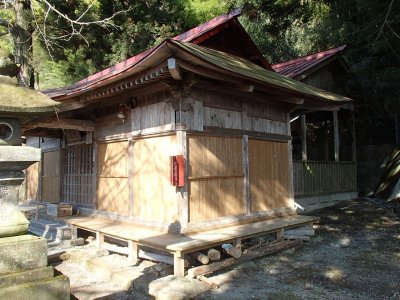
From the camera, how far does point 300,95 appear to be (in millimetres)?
8383

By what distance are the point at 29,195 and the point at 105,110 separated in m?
6.86

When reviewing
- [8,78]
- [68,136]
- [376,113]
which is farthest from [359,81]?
[8,78]

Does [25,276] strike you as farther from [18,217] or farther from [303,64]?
[303,64]

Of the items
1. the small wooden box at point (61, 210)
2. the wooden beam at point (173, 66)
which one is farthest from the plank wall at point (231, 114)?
the small wooden box at point (61, 210)

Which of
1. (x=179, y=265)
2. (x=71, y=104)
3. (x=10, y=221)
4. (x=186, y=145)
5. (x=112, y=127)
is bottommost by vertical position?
(x=179, y=265)

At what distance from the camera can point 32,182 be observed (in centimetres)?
1332

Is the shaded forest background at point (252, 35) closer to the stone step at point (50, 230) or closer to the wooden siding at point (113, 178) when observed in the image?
the wooden siding at point (113, 178)

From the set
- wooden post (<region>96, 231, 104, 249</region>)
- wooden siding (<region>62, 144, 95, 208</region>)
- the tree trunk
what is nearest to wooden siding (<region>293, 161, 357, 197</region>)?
wooden siding (<region>62, 144, 95, 208</region>)

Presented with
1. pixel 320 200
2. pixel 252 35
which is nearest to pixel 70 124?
pixel 320 200

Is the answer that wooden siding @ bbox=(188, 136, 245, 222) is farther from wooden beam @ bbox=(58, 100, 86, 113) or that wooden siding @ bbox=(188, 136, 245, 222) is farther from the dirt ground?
wooden beam @ bbox=(58, 100, 86, 113)

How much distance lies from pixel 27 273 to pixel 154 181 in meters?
3.68

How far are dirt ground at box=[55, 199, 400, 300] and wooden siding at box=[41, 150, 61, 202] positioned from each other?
3569 mm

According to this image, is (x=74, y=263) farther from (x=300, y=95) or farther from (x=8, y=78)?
(x=300, y=95)

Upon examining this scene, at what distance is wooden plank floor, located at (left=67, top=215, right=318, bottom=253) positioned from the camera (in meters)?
5.91
